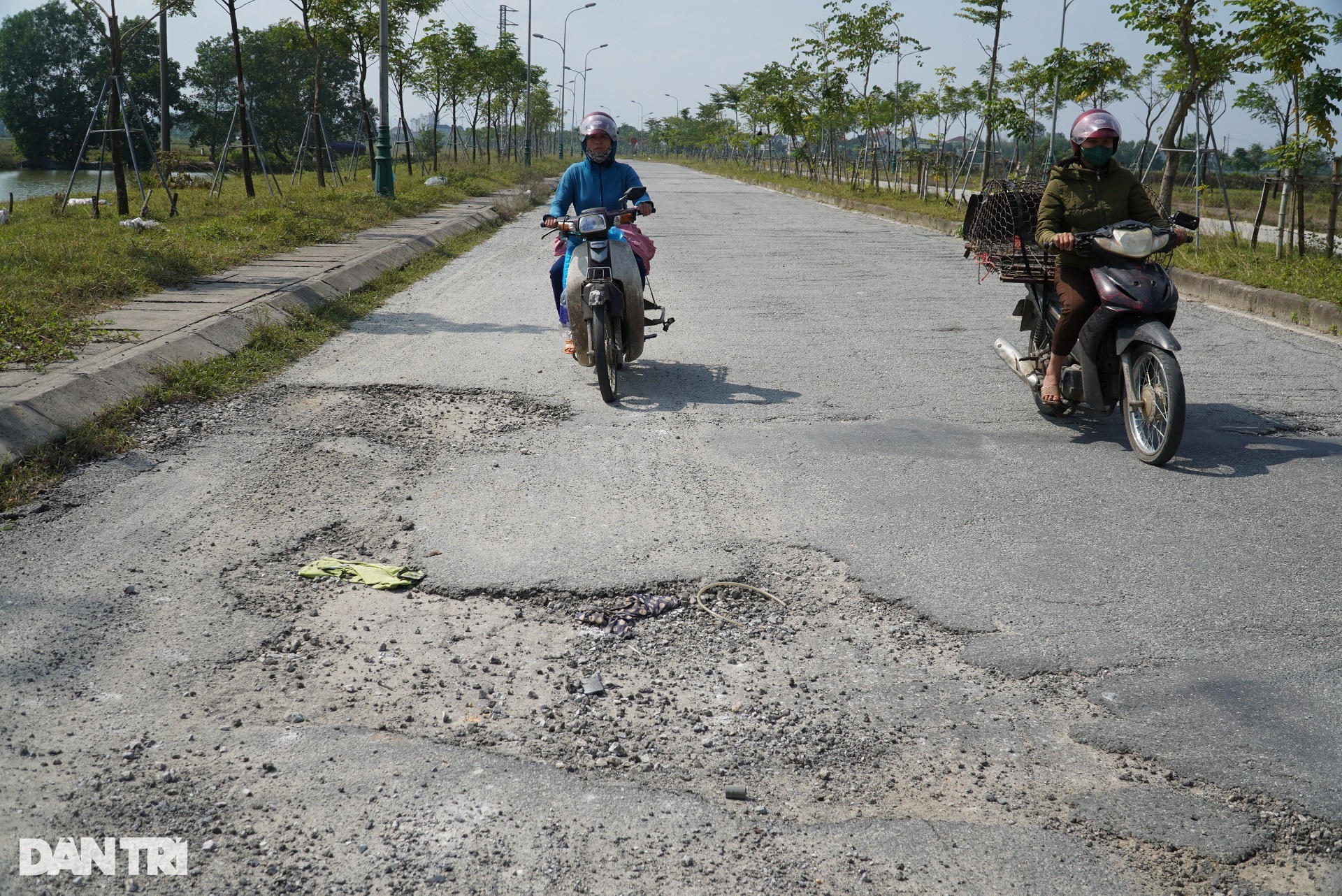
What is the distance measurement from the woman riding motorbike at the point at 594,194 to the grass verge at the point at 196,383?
1940 mm

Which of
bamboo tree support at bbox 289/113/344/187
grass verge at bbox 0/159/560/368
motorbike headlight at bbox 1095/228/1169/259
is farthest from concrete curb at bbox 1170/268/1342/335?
bamboo tree support at bbox 289/113/344/187

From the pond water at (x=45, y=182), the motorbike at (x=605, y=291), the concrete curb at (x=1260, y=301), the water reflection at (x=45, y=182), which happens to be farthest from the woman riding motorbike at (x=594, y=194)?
the pond water at (x=45, y=182)

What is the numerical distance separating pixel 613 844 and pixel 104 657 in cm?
171

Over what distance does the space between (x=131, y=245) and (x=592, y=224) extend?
6334mm

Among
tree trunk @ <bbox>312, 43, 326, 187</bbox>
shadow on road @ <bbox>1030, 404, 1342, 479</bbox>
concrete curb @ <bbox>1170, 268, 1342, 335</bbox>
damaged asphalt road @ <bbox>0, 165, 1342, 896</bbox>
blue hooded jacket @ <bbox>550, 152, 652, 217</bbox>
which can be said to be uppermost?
tree trunk @ <bbox>312, 43, 326, 187</bbox>

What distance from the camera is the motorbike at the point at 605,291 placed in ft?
20.1

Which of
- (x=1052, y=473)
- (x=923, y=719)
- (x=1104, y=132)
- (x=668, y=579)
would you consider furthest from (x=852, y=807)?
(x=1104, y=132)

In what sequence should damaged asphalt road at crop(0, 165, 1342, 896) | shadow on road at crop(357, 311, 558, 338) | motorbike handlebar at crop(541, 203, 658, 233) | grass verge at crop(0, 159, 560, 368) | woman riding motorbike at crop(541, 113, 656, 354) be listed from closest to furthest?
1. damaged asphalt road at crop(0, 165, 1342, 896)
2. motorbike handlebar at crop(541, 203, 658, 233)
3. woman riding motorbike at crop(541, 113, 656, 354)
4. grass verge at crop(0, 159, 560, 368)
5. shadow on road at crop(357, 311, 558, 338)

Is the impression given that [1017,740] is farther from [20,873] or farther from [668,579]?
[20,873]

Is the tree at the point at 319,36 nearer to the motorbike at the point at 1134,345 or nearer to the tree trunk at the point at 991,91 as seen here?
the tree trunk at the point at 991,91

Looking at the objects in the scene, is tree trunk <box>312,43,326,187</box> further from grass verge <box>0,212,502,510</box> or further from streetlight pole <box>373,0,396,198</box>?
grass verge <box>0,212,502,510</box>

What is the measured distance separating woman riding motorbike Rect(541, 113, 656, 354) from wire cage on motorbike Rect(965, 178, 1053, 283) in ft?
6.64

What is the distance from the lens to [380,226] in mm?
15289

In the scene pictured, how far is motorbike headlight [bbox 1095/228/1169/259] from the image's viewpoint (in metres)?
5.07
